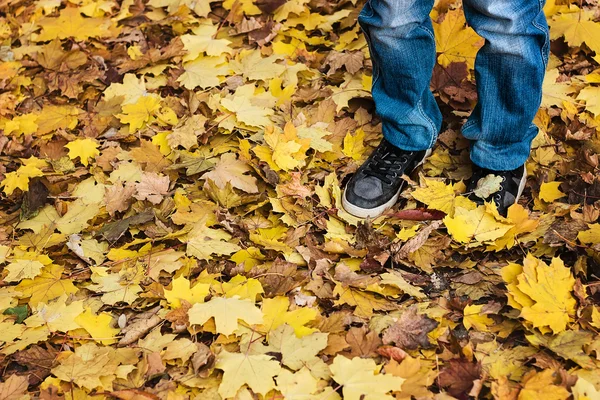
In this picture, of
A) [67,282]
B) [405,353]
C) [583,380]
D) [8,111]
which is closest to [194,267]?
[67,282]

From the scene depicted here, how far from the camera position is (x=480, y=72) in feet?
6.93

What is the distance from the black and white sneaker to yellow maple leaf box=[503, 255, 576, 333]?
60 cm

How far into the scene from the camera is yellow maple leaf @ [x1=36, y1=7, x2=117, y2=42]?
3.52 meters

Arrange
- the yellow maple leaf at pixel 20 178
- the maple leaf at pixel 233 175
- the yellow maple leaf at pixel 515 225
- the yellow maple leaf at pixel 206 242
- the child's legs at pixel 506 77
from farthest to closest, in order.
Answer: the yellow maple leaf at pixel 20 178 < the maple leaf at pixel 233 175 < the yellow maple leaf at pixel 206 242 < the yellow maple leaf at pixel 515 225 < the child's legs at pixel 506 77

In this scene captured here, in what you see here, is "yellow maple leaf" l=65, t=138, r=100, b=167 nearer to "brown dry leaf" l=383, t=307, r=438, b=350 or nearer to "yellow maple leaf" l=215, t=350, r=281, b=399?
"yellow maple leaf" l=215, t=350, r=281, b=399

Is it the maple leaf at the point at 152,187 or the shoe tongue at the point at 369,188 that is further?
the maple leaf at the point at 152,187

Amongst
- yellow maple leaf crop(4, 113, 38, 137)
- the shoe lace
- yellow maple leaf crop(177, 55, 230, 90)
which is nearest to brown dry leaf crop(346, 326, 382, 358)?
the shoe lace

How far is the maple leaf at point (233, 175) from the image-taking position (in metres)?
2.56

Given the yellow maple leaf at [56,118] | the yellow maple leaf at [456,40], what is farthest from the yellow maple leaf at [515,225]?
the yellow maple leaf at [56,118]

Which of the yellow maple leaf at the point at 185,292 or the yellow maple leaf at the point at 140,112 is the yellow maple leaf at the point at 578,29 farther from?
the yellow maple leaf at the point at 185,292

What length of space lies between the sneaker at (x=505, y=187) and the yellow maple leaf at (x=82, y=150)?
1.67m

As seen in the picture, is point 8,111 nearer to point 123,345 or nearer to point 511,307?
point 123,345

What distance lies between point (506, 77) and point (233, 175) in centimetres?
115

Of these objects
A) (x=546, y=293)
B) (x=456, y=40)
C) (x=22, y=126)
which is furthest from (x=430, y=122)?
(x=22, y=126)
